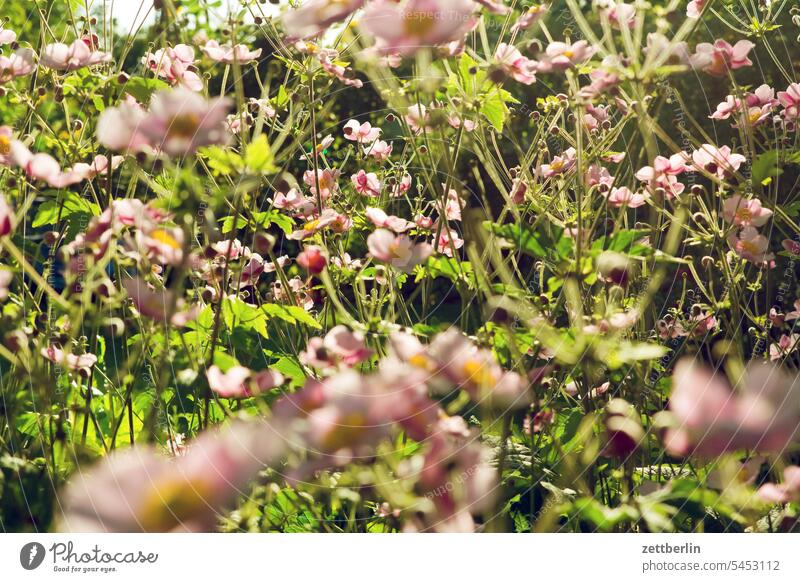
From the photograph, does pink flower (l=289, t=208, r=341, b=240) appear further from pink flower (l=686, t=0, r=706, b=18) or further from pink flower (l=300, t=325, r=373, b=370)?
pink flower (l=686, t=0, r=706, b=18)

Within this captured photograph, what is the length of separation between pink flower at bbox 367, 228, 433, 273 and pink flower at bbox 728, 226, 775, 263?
0.31m

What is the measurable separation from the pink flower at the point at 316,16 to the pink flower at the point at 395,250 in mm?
172

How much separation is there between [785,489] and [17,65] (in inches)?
30.0

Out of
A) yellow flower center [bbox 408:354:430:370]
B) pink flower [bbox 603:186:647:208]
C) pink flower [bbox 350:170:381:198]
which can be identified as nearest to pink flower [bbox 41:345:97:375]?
yellow flower center [bbox 408:354:430:370]

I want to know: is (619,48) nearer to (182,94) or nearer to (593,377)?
(593,377)

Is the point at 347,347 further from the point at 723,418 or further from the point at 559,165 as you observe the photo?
the point at 559,165

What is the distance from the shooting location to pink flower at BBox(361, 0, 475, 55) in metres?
0.61

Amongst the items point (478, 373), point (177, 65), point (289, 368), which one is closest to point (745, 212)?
point (478, 373)

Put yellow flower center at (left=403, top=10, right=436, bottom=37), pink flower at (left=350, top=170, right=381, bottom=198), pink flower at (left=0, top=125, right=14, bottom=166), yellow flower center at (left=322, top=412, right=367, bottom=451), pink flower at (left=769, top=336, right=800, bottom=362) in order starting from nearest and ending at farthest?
yellow flower center at (left=322, top=412, right=367, bottom=451) < yellow flower center at (left=403, top=10, right=436, bottom=37) < pink flower at (left=0, top=125, right=14, bottom=166) < pink flower at (left=769, top=336, right=800, bottom=362) < pink flower at (left=350, top=170, right=381, bottom=198)

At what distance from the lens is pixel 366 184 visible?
3.08 ft

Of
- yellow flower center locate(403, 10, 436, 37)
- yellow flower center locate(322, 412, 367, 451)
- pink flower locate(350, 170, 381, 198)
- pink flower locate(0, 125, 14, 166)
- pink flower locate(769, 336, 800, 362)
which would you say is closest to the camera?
yellow flower center locate(322, 412, 367, 451)
